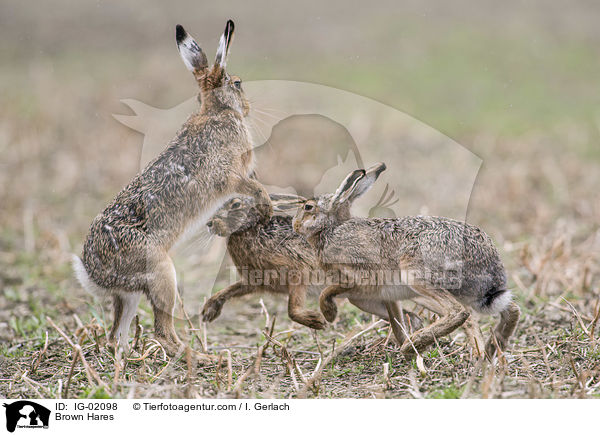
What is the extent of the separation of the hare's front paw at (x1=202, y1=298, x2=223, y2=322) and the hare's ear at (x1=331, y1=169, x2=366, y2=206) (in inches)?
40.7

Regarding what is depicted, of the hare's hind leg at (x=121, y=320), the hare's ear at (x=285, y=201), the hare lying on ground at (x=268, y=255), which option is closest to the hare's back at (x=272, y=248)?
the hare lying on ground at (x=268, y=255)

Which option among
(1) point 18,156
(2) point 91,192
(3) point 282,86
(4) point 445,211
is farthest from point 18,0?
(4) point 445,211

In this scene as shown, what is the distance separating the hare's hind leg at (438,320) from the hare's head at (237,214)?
1.12 meters

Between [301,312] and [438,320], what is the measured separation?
2.85ft

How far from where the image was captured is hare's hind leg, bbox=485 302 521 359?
4.13 m

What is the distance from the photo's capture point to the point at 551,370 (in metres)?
4.16

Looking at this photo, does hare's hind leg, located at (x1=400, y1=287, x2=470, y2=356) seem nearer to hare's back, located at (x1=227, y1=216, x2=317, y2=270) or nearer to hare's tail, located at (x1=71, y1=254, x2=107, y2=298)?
hare's back, located at (x1=227, y1=216, x2=317, y2=270)

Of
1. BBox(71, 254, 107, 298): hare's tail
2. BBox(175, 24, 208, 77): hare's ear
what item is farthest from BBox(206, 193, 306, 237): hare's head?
BBox(175, 24, 208, 77): hare's ear

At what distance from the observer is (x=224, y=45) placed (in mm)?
4637

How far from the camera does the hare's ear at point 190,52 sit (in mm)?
4762

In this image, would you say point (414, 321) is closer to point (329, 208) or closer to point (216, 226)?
point (329, 208)

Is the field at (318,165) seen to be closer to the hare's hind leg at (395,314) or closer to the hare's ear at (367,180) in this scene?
the hare's hind leg at (395,314)
